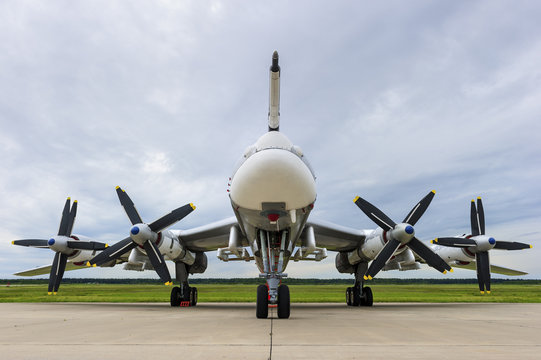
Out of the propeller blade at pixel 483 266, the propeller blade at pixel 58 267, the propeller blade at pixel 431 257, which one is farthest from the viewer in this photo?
the propeller blade at pixel 483 266

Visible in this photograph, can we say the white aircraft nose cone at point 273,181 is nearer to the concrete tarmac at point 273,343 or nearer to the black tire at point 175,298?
the concrete tarmac at point 273,343

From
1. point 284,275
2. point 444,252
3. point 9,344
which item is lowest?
point 9,344

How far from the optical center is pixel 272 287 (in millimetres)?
8484

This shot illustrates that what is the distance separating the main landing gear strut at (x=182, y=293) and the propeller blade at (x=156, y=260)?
362 centimetres

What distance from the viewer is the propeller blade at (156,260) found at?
A: 11938 millimetres

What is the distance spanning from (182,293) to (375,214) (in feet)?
28.3

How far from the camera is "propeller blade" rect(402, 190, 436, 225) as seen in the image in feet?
41.2

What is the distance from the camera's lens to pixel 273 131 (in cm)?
888

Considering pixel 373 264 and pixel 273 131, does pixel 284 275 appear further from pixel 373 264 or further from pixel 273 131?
pixel 373 264

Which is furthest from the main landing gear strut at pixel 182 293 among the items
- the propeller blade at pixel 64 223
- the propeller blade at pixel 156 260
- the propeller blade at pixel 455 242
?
the propeller blade at pixel 455 242

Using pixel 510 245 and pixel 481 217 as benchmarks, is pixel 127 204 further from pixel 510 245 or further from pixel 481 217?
pixel 510 245

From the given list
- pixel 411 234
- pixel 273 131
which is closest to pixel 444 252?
pixel 411 234

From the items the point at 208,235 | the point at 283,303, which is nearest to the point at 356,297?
the point at 208,235

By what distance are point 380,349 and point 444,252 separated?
14115 mm
